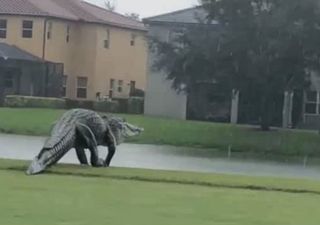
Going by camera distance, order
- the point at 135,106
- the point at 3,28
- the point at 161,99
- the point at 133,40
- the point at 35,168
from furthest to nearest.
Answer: the point at 133,40 → the point at 3,28 → the point at 135,106 → the point at 161,99 → the point at 35,168

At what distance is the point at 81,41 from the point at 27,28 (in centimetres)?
435

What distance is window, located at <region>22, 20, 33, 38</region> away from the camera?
2510 inches

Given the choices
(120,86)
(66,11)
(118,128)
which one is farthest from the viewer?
(120,86)

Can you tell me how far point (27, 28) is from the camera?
63.9 meters

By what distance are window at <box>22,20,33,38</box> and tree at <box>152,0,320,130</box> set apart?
956 inches

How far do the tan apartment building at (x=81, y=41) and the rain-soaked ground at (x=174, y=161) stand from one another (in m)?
29.1

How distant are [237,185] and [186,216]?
211 inches

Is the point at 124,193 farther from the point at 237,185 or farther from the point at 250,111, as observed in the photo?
the point at 250,111

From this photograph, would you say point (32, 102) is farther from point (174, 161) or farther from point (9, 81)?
point (174, 161)

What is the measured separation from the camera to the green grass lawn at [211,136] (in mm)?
37219

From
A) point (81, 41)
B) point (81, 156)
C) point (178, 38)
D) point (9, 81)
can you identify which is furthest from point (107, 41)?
point (81, 156)

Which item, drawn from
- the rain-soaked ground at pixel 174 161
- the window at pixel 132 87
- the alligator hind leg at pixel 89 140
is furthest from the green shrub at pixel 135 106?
the alligator hind leg at pixel 89 140

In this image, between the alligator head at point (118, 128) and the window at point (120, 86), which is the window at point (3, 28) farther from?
the alligator head at point (118, 128)

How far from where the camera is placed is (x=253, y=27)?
38125 mm
